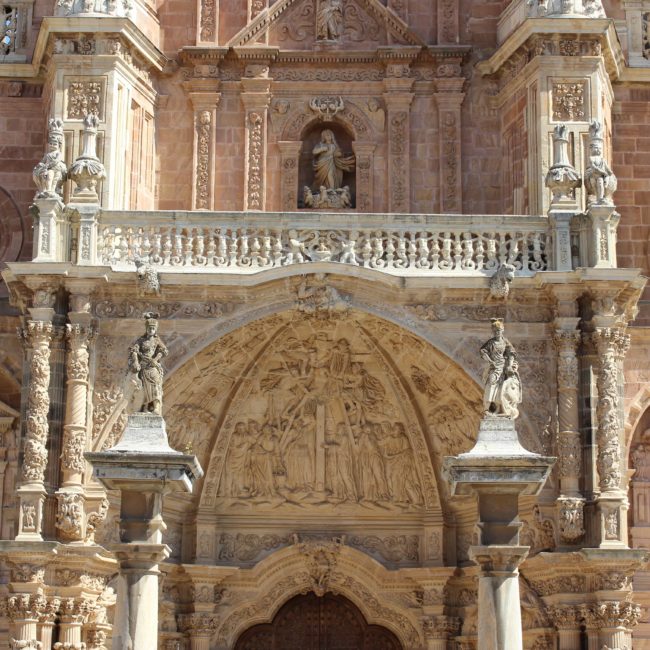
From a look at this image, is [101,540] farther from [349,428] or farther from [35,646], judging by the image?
[349,428]

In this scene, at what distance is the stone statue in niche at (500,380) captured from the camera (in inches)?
678

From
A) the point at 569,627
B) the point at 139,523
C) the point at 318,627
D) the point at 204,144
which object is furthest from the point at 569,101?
the point at 139,523

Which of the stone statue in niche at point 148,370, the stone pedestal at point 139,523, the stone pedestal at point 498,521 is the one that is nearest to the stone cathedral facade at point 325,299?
the stone statue in niche at point 148,370

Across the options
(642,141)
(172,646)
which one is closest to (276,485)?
(172,646)

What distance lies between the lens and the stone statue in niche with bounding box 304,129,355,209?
2508cm

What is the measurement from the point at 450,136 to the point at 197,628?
318 inches

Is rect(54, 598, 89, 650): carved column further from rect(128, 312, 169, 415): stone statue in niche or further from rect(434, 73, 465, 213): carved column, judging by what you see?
rect(434, 73, 465, 213): carved column

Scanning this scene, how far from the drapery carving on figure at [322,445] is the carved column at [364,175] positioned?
3.04 m

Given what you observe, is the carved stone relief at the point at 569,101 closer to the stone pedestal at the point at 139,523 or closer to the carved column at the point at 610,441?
the carved column at the point at 610,441

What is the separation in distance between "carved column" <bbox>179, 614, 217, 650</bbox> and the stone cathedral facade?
1.4 inches

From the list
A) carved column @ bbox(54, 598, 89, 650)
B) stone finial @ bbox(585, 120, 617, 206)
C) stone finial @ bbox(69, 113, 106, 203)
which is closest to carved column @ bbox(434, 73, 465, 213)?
stone finial @ bbox(585, 120, 617, 206)

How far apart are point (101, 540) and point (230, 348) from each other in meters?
3.08

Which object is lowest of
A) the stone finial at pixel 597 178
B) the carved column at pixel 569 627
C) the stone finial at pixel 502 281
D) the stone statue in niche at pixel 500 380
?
the carved column at pixel 569 627

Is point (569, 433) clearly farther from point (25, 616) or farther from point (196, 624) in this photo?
point (25, 616)
